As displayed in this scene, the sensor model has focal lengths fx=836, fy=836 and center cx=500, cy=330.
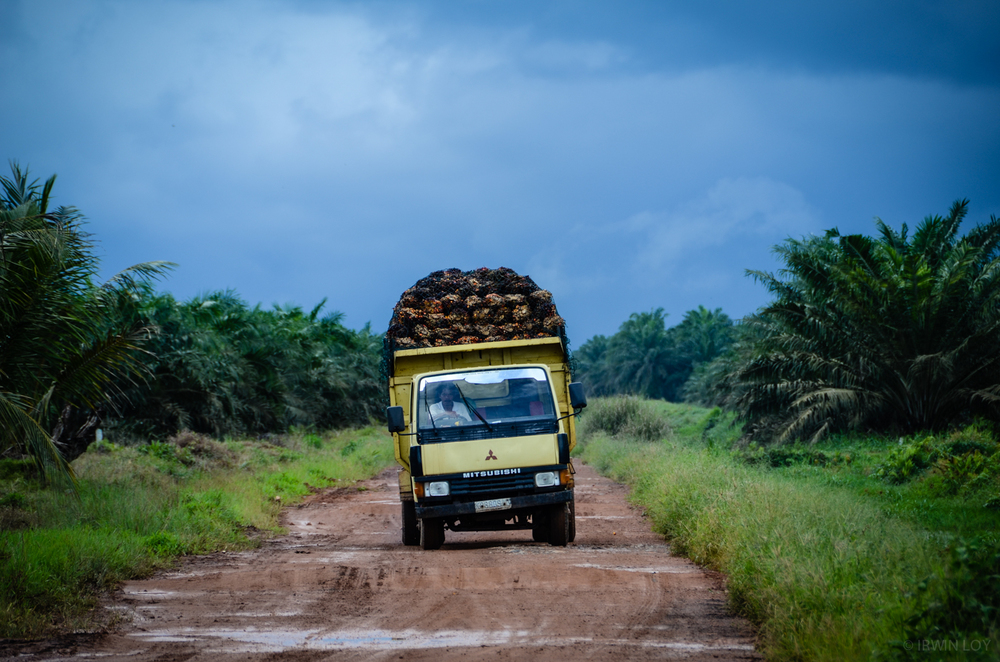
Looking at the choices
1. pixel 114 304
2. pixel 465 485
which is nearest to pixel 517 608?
pixel 465 485

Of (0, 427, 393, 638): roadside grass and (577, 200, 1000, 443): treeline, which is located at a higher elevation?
(577, 200, 1000, 443): treeline

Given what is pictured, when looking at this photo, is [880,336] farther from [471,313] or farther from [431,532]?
[431,532]

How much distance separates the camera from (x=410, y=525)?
11430mm

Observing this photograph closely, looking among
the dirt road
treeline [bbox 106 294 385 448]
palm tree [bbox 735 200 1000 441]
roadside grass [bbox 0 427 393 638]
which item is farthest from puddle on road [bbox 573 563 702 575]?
palm tree [bbox 735 200 1000 441]

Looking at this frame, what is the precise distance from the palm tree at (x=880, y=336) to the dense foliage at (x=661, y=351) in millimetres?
47123

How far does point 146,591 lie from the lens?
8.27m

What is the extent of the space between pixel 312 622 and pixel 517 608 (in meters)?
1.71

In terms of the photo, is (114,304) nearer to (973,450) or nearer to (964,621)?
(964,621)

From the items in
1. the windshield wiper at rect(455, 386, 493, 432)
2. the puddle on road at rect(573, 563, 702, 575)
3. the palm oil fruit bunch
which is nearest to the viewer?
the puddle on road at rect(573, 563, 702, 575)

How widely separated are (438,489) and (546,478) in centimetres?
132

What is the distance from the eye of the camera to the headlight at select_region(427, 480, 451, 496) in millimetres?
10125

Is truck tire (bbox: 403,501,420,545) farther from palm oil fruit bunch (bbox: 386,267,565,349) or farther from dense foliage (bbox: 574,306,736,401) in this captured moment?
dense foliage (bbox: 574,306,736,401)

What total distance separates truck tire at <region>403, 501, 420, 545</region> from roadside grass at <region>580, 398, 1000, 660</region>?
11.1 feet

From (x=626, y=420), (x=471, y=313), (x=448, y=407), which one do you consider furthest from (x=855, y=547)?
(x=626, y=420)
